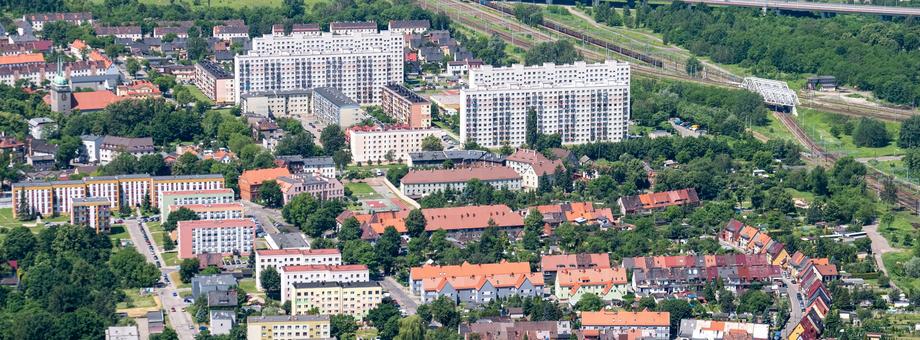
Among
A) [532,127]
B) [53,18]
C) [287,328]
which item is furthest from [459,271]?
[53,18]

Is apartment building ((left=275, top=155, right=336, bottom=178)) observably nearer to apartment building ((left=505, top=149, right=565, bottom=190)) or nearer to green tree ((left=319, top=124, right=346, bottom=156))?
green tree ((left=319, top=124, right=346, bottom=156))

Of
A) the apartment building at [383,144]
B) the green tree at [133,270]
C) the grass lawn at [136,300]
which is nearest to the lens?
the grass lawn at [136,300]

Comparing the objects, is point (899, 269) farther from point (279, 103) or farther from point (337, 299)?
point (279, 103)

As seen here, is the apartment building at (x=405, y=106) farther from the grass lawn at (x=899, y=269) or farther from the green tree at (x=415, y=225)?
the grass lawn at (x=899, y=269)

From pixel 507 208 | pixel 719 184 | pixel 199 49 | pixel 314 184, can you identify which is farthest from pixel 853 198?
pixel 199 49

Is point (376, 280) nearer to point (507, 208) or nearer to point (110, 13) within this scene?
point (507, 208)

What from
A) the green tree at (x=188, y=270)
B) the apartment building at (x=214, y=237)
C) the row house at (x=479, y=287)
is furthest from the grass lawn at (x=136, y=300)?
the row house at (x=479, y=287)
